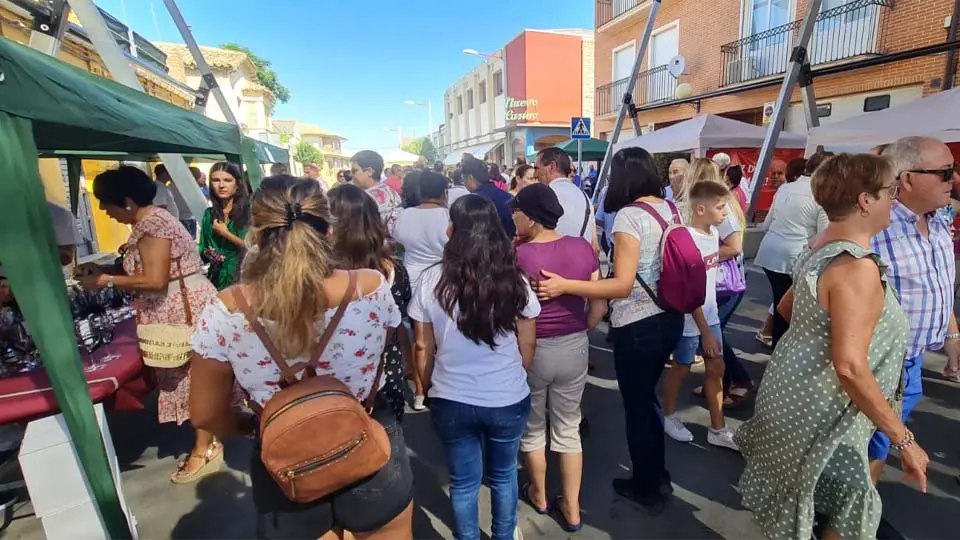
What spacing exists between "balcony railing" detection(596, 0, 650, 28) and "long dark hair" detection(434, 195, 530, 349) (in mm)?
17149

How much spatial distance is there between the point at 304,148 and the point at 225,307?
38933mm

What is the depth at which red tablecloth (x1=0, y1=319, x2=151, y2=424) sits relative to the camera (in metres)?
2.03

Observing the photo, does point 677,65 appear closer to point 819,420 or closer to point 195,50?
point 195,50

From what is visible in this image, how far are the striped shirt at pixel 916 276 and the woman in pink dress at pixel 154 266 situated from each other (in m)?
3.36

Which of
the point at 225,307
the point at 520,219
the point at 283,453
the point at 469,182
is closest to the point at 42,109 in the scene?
the point at 225,307

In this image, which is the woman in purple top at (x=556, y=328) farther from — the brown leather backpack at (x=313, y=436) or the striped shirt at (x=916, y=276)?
the striped shirt at (x=916, y=276)

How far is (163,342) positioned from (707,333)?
300cm

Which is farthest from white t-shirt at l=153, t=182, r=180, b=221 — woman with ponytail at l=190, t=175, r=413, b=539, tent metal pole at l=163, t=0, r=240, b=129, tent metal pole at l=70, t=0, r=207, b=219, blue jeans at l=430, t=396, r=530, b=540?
blue jeans at l=430, t=396, r=530, b=540

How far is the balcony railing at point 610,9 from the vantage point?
1642 cm

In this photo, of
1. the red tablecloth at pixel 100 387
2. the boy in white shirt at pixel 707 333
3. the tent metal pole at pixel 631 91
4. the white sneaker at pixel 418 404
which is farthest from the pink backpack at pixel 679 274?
the tent metal pole at pixel 631 91

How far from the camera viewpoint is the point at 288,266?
136cm

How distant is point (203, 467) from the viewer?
3012 mm

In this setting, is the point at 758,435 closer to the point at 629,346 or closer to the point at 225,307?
the point at 629,346

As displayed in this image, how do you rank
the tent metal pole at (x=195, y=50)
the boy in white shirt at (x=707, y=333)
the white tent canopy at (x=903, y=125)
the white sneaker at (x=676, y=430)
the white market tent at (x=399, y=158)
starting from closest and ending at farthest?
1. the boy in white shirt at (x=707, y=333)
2. the white sneaker at (x=676, y=430)
3. the white tent canopy at (x=903, y=125)
4. the tent metal pole at (x=195, y=50)
5. the white market tent at (x=399, y=158)
